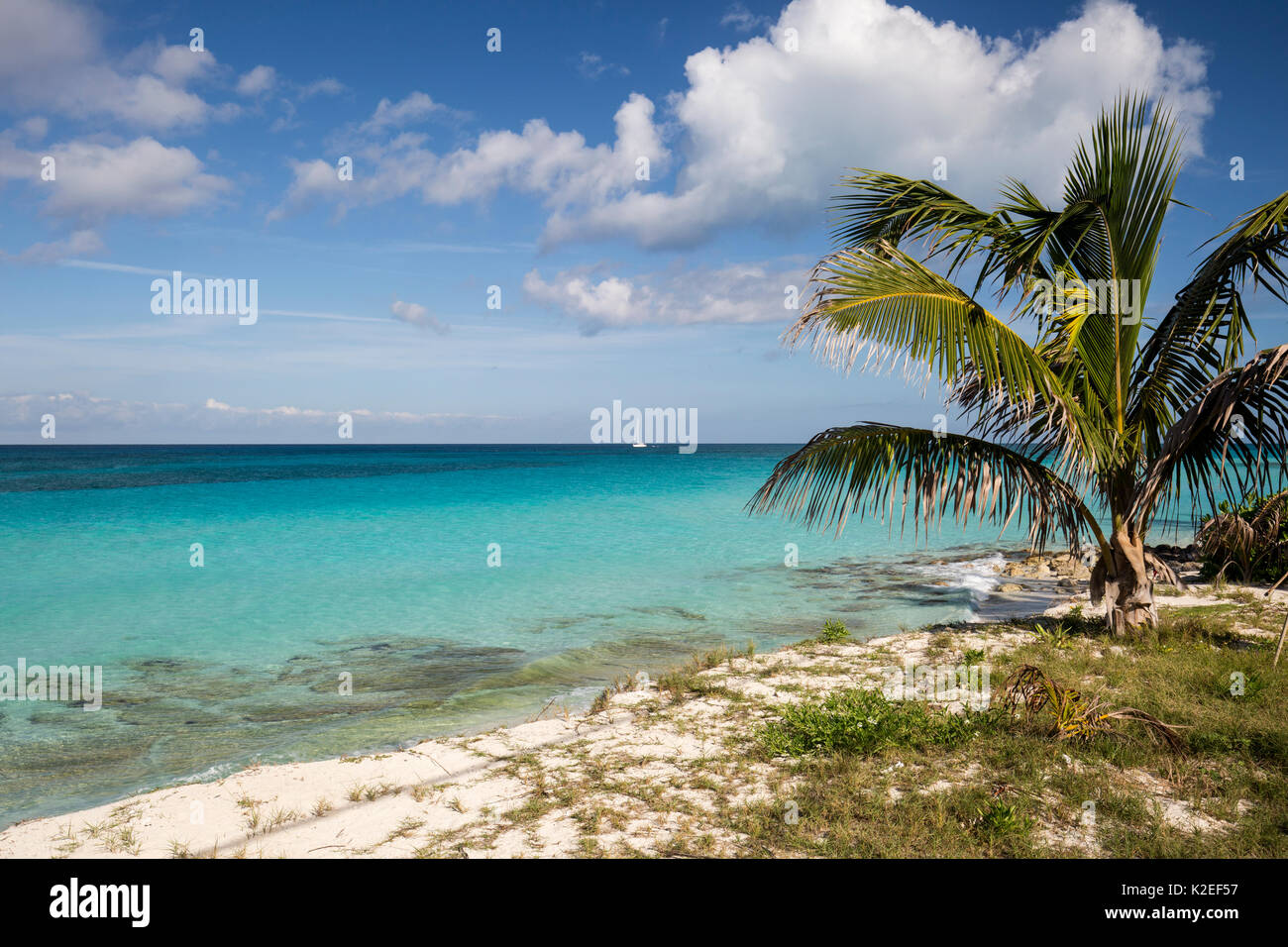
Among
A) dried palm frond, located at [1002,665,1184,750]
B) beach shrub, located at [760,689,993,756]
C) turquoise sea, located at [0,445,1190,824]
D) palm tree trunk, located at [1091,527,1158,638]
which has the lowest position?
turquoise sea, located at [0,445,1190,824]

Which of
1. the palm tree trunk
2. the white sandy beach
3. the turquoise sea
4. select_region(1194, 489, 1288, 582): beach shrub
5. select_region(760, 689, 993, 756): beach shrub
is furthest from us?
select_region(1194, 489, 1288, 582): beach shrub

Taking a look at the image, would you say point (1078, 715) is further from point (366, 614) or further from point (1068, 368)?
point (366, 614)

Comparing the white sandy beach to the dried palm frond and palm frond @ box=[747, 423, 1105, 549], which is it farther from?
palm frond @ box=[747, 423, 1105, 549]

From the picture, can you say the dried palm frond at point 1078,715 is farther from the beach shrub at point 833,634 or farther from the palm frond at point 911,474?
the beach shrub at point 833,634

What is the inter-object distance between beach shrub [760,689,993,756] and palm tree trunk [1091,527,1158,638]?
3475 millimetres

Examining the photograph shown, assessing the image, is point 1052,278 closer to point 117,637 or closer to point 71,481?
point 117,637

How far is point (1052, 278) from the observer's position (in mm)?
8555

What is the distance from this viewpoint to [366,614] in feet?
46.5

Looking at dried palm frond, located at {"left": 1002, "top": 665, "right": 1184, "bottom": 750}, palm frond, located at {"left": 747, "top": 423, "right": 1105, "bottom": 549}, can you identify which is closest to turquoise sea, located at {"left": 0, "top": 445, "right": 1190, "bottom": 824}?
palm frond, located at {"left": 747, "top": 423, "right": 1105, "bottom": 549}

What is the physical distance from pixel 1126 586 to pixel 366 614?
40.7ft

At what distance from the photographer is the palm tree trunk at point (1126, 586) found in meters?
8.09

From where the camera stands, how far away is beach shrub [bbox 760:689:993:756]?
18.3 ft

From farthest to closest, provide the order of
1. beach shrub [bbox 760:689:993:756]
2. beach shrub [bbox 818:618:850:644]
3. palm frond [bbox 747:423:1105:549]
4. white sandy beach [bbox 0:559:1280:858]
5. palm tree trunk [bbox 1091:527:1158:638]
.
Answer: beach shrub [bbox 818:618:850:644] < palm tree trunk [bbox 1091:527:1158:638] < palm frond [bbox 747:423:1105:549] < beach shrub [bbox 760:689:993:756] < white sandy beach [bbox 0:559:1280:858]
